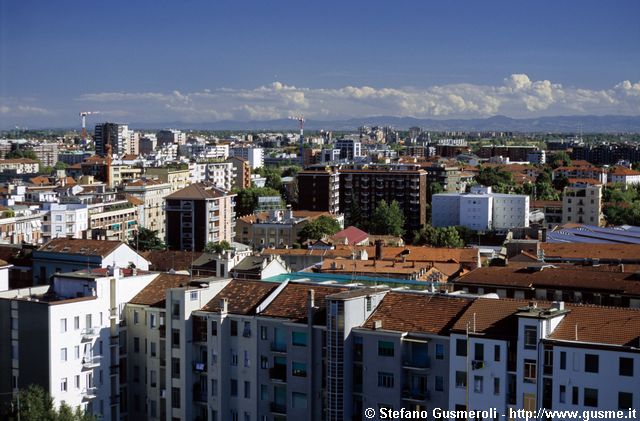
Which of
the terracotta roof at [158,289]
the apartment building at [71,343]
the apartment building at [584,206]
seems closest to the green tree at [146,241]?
the terracotta roof at [158,289]

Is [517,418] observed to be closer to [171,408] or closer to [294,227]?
[171,408]

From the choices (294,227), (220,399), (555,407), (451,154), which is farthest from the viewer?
(451,154)

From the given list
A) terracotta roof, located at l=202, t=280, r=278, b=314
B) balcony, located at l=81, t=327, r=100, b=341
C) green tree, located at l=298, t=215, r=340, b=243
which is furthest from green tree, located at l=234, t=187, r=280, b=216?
balcony, located at l=81, t=327, r=100, b=341

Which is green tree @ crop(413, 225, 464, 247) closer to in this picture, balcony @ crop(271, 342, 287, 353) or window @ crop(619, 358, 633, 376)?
balcony @ crop(271, 342, 287, 353)

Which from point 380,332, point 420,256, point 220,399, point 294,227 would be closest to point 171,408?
point 220,399

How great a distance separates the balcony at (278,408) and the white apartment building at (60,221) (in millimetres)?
30713

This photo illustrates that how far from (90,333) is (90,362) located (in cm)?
62

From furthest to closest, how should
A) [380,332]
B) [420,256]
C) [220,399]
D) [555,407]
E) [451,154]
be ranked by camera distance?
[451,154], [420,256], [220,399], [380,332], [555,407]

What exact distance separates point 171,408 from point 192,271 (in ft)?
31.9

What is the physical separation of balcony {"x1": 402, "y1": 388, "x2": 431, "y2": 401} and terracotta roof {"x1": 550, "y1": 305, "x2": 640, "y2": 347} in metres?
2.64

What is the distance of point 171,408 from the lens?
21.5 metres

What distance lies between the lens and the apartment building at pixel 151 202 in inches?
2515

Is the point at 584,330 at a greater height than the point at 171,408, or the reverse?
the point at 584,330

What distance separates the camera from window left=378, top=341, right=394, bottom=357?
1886 cm
